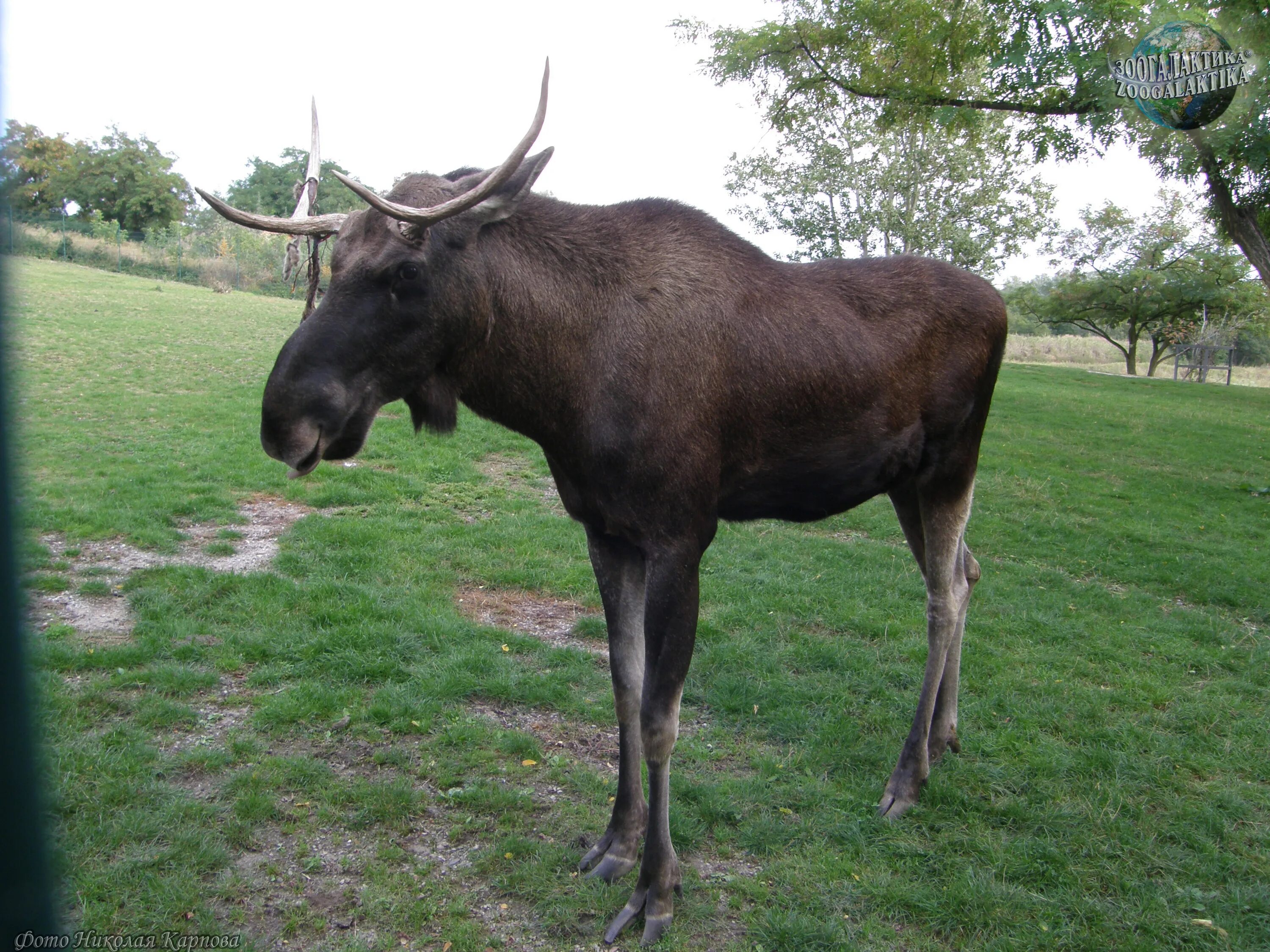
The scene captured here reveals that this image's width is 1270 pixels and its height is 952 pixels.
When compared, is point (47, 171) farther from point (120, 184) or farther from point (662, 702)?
point (662, 702)

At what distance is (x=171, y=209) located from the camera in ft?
126

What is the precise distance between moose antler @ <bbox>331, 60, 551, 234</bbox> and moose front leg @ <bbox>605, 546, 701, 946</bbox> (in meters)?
1.53

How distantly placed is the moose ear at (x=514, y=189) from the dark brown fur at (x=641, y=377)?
0.4 inches

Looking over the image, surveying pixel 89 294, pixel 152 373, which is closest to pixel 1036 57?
pixel 152 373

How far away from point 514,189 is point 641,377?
0.90 metres

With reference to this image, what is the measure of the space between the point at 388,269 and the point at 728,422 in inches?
59.0

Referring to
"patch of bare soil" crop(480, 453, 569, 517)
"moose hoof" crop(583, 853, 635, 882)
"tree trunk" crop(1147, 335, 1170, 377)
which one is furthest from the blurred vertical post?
"tree trunk" crop(1147, 335, 1170, 377)

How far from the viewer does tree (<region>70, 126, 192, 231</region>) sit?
35.0 metres

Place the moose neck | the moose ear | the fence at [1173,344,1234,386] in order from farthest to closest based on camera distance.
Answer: the fence at [1173,344,1234,386], the moose neck, the moose ear

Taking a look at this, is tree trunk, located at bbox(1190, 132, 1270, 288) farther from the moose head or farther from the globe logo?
the moose head

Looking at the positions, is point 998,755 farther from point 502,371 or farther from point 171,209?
point 171,209

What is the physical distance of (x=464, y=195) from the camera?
3.06 metres

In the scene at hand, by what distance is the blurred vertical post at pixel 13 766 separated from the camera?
6.42ft

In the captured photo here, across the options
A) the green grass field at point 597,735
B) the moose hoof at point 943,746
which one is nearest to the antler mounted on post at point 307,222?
the green grass field at point 597,735
